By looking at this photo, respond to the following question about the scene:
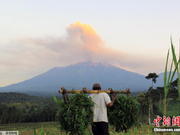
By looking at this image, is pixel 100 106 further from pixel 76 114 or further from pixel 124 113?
pixel 124 113

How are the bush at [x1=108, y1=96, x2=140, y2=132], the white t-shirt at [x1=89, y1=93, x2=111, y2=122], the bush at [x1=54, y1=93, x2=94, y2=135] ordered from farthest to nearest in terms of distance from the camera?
the bush at [x1=108, y1=96, x2=140, y2=132] → the white t-shirt at [x1=89, y1=93, x2=111, y2=122] → the bush at [x1=54, y1=93, x2=94, y2=135]

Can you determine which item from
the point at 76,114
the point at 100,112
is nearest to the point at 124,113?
the point at 100,112

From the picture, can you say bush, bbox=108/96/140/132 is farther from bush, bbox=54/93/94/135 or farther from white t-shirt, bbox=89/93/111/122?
bush, bbox=54/93/94/135

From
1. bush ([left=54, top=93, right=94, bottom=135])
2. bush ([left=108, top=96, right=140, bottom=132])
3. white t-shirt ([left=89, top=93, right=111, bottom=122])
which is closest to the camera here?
bush ([left=54, top=93, right=94, bottom=135])

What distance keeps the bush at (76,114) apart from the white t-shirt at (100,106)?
0.23 m

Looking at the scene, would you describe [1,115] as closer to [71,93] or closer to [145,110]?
[145,110]

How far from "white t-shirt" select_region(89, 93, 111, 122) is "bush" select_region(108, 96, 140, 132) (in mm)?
908

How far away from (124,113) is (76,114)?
6.54 ft

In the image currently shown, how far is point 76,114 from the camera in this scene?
5008 millimetres

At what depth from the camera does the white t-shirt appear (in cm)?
546

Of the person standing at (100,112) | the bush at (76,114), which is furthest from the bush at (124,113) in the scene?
the bush at (76,114)

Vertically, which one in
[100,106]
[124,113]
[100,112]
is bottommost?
[124,113]

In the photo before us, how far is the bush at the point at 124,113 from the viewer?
6.34m

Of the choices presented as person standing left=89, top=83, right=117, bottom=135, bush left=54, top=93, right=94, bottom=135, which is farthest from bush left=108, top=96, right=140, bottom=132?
bush left=54, top=93, right=94, bottom=135
